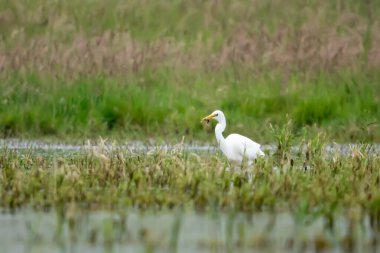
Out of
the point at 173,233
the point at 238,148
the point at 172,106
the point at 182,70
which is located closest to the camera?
the point at 173,233

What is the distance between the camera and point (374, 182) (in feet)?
29.3

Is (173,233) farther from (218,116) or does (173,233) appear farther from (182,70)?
(182,70)

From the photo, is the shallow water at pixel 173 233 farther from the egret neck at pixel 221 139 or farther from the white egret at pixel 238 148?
the egret neck at pixel 221 139

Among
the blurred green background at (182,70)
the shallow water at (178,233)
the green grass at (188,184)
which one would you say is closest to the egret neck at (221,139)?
the blurred green background at (182,70)

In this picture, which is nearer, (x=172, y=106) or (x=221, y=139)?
(x=221, y=139)

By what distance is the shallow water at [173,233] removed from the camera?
6.99 m

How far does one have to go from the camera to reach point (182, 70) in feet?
51.9

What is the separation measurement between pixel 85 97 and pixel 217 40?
2948mm

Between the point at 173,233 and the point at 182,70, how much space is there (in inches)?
357

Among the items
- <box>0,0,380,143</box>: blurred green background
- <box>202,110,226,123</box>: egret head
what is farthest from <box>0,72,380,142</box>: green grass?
<box>202,110,226,123</box>: egret head

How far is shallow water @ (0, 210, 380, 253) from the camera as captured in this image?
699 centimetres

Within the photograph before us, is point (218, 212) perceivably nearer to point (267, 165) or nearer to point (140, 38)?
point (267, 165)

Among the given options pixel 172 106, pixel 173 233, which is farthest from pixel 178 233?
pixel 172 106

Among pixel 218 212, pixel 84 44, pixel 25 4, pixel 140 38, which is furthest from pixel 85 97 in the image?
pixel 218 212
